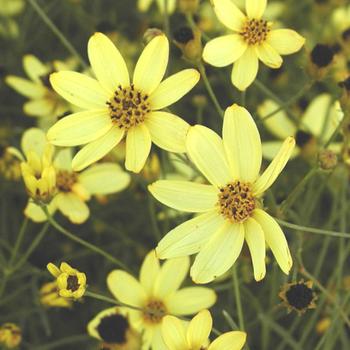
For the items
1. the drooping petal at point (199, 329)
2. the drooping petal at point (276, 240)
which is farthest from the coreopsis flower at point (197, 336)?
the drooping petal at point (276, 240)

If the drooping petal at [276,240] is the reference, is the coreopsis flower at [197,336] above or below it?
below

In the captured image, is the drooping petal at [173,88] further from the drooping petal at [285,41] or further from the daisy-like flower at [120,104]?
the drooping petal at [285,41]

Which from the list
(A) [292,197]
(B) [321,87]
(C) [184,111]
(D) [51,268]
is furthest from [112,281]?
(B) [321,87]

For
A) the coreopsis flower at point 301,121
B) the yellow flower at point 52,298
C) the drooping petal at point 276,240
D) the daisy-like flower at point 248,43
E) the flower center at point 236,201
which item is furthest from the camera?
the coreopsis flower at point 301,121

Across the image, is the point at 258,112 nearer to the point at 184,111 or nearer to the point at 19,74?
the point at 184,111

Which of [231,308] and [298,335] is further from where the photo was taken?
[298,335]

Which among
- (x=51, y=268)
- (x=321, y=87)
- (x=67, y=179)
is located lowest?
(x=51, y=268)

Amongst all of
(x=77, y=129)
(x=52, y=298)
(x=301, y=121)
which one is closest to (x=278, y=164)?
(x=77, y=129)

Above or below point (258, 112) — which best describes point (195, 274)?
below
